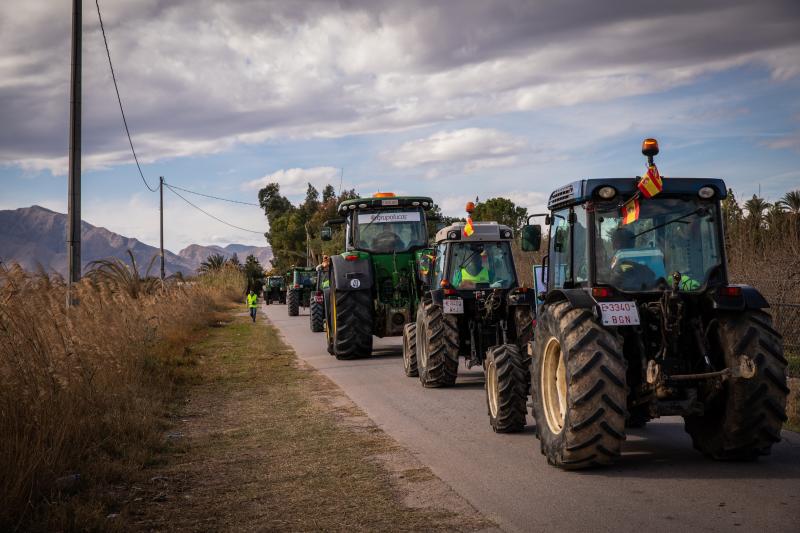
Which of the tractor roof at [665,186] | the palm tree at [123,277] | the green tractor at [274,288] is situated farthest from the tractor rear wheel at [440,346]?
the green tractor at [274,288]

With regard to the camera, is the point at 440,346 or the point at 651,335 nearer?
the point at 651,335

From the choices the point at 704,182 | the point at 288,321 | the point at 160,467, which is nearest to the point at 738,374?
the point at 704,182

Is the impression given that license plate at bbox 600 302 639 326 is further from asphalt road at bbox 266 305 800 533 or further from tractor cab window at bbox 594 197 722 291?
asphalt road at bbox 266 305 800 533

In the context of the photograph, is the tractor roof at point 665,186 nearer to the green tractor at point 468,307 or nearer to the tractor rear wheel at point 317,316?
the green tractor at point 468,307

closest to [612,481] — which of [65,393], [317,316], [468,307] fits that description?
[65,393]

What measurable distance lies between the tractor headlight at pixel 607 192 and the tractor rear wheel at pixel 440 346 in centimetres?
533

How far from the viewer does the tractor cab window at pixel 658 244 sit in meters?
7.46

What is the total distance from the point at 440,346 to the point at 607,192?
5510 mm

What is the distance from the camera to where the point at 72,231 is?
44.5 feet

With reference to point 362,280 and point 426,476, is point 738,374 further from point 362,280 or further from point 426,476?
point 362,280

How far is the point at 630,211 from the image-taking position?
24.5 feet

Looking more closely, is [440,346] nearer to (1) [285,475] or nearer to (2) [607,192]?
(1) [285,475]

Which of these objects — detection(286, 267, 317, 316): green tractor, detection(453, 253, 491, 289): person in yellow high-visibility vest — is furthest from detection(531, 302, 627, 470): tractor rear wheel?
detection(286, 267, 317, 316): green tractor

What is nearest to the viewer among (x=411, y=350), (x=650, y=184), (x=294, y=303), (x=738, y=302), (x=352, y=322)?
(x=738, y=302)
